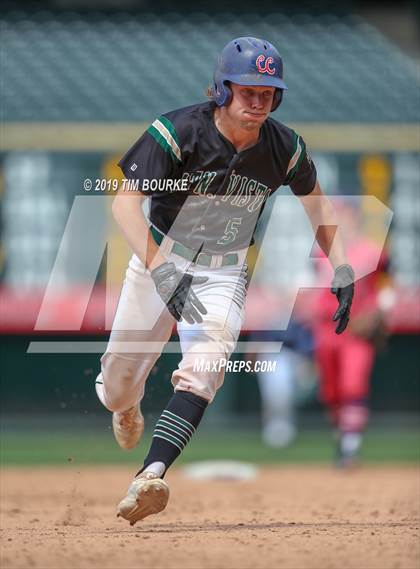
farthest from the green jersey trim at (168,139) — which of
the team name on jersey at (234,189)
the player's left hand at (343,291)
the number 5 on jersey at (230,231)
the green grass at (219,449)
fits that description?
the green grass at (219,449)

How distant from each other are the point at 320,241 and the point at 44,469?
4733mm

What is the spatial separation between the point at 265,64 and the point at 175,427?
5.23 feet

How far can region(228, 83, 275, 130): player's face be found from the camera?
15.3 feet

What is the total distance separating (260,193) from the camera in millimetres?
5051

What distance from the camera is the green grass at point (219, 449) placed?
993cm

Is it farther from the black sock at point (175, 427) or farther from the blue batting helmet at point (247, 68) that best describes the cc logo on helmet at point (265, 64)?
the black sock at point (175, 427)

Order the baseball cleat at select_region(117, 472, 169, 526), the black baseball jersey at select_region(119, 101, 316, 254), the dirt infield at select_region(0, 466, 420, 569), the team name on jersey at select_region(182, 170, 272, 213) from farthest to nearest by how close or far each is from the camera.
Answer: the team name on jersey at select_region(182, 170, 272, 213) → the black baseball jersey at select_region(119, 101, 316, 254) → the baseball cleat at select_region(117, 472, 169, 526) → the dirt infield at select_region(0, 466, 420, 569)

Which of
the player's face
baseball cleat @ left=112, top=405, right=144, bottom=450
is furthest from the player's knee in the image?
the player's face

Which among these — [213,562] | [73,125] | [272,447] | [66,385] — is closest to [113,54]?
[73,125]

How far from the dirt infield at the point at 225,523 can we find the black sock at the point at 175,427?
377mm

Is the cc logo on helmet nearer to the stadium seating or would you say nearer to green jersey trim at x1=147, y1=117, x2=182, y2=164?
green jersey trim at x1=147, y1=117, x2=182, y2=164

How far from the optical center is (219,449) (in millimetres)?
10484

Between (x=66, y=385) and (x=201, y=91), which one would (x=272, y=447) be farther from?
(x=201, y=91)

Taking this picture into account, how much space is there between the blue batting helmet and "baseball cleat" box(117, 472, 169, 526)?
1680 millimetres
